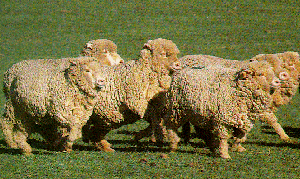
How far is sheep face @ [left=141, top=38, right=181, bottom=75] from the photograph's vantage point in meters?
9.08

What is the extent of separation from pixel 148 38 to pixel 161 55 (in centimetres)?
1478

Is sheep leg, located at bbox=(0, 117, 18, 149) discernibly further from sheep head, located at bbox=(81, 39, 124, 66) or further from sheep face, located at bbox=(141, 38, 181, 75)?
sheep face, located at bbox=(141, 38, 181, 75)

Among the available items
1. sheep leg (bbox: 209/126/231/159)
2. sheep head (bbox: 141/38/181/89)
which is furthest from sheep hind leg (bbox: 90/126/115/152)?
sheep leg (bbox: 209/126/231/159)

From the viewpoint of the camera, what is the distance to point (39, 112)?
27.7 ft

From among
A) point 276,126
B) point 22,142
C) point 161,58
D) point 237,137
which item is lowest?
point 22,142

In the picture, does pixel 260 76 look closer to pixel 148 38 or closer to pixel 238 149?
pixel 238 149

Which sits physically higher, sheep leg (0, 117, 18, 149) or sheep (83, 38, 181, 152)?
sheep (83, 38, 181, 152)

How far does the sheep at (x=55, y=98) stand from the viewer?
8367mm

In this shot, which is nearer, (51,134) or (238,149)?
(238,149)

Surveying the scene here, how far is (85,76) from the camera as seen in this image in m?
8.41

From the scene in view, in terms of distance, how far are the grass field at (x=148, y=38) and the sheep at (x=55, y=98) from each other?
43 cm

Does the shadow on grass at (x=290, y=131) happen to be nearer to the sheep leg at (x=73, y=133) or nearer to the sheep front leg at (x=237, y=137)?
the sheep front leg at (x=237, y=137)

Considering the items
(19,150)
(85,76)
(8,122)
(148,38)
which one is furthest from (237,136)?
(148,38)

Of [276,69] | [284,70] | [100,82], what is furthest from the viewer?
[284,70]
